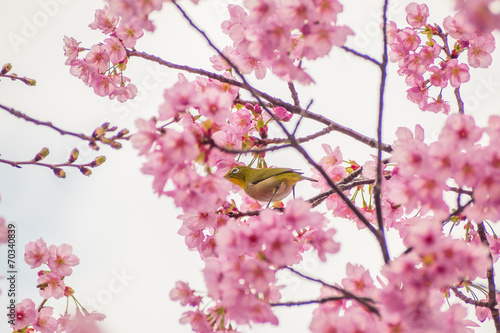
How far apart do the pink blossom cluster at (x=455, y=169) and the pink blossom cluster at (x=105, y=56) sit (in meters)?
2.13

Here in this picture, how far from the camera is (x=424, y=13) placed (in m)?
3.39

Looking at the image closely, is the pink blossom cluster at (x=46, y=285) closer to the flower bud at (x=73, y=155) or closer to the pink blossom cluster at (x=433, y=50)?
the flower bud at (x=73, y=155)

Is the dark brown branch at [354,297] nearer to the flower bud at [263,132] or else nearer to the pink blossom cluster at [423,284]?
the pink blossom cluster at [423,284]

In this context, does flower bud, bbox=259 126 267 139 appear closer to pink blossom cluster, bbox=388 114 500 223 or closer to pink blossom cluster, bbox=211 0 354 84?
pink blossom cluster, bbox=211 0 354 84

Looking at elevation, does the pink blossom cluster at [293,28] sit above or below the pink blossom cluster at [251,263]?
above

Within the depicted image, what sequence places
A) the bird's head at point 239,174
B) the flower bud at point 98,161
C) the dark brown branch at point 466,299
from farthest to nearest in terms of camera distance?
1. the bird's head at point 239,174
2. the dark brown branch at point 466,299
3. the flower bud at point 98,161

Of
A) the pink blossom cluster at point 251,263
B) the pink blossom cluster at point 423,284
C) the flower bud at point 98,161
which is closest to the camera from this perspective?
the pink blossom cluster at point 423,284

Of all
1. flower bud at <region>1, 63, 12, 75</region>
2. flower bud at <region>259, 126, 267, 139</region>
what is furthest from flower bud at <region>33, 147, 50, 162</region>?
flower bud at <region>259, 126, 267, 139</region>

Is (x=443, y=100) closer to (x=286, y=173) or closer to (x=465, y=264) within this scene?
(x=286, y=173)

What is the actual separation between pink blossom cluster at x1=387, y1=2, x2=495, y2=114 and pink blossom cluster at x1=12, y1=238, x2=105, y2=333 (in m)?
2.86

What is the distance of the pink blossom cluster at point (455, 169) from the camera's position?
5.44 feet

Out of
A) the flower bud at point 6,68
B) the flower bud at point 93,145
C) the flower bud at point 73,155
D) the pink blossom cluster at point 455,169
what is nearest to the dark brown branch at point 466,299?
the pink blossom cluster at point 455,169

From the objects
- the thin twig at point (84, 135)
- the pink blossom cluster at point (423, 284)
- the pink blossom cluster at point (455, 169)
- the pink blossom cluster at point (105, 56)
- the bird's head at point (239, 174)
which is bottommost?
the pink blossom cluster at point (423, 284)

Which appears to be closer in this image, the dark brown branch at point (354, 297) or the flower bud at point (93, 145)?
the dark brown branch at point (354, 297)
